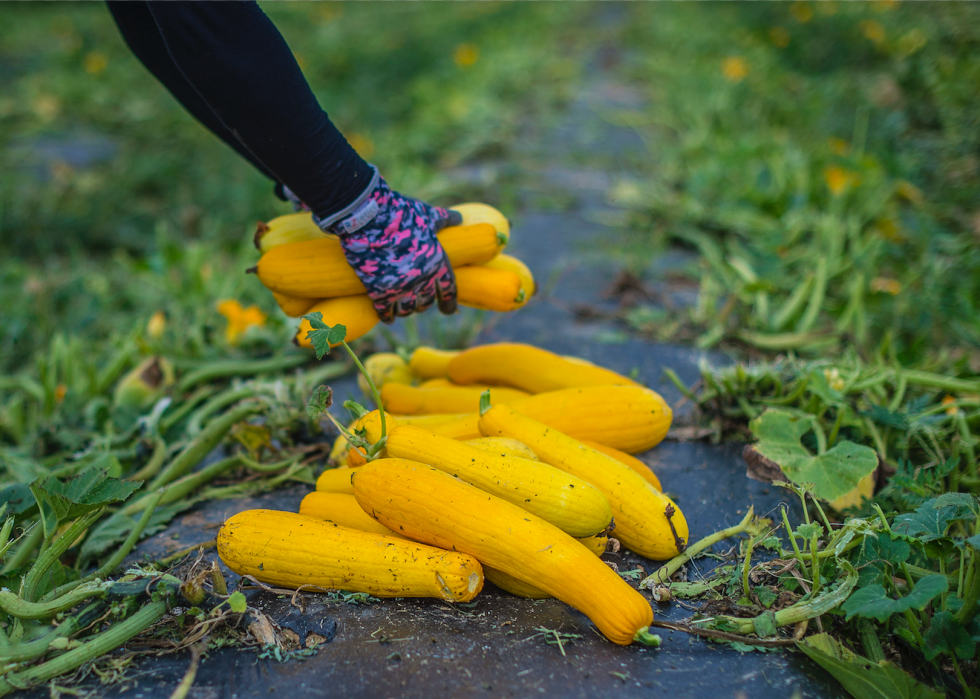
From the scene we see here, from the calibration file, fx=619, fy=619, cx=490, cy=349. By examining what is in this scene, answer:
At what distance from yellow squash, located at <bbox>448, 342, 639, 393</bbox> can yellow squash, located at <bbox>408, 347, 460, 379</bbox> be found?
5 cm

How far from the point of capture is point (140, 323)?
9.48ft

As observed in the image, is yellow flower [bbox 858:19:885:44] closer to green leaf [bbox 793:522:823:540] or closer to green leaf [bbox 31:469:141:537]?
green leaf [bbox 793:522:823:540]

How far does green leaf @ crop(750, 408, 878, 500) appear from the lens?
1.64m

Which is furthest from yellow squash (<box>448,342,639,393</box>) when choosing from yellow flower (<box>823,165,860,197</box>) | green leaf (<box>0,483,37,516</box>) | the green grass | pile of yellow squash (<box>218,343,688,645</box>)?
yellow flower (<box>823,165,860,197</box>)

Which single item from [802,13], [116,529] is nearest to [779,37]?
[802,13]

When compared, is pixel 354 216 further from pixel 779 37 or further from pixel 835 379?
pixel 779 37

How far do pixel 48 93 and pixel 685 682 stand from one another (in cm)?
1017

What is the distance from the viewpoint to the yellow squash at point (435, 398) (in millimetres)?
2023

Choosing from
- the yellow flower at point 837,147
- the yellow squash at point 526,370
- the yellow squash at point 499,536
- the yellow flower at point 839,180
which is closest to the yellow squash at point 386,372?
the yellow squash at point 526,370

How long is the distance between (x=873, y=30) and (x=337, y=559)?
8.82 metres

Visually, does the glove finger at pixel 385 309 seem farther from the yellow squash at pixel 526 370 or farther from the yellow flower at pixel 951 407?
the yellow flower at pixel 951 407

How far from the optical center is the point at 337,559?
140cm

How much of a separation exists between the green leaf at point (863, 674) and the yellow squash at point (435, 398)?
41.3 inches

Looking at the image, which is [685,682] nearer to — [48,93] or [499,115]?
[499,115]
